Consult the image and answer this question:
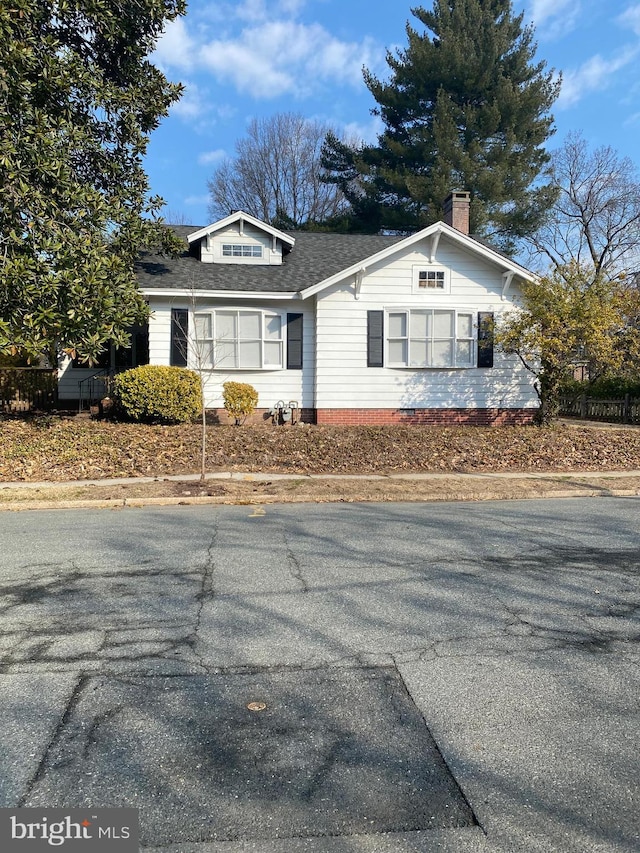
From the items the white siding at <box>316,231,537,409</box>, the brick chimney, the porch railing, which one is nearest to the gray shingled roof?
the white siding at <box>316,231,537,409</box>

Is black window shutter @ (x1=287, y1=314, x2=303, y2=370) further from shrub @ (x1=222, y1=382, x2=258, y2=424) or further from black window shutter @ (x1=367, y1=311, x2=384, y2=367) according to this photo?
black window shutter @ (x1=367, y1=311, x2=384, y2=367)

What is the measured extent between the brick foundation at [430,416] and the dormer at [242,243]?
5583mm

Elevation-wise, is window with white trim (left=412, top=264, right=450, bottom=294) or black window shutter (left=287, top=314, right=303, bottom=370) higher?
window with white trim (left=412, top=264, right=450, bottom=294)

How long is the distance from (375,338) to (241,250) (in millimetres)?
5434

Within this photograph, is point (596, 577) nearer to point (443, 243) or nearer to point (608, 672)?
point (608, 672)

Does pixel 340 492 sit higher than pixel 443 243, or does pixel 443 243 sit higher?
pixel 443 243

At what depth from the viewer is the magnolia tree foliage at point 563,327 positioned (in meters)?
15.2

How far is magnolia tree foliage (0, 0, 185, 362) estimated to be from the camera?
11.9 meters

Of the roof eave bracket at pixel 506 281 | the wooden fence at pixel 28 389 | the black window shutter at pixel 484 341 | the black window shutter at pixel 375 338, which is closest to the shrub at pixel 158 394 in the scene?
the wooden fence at pixel 28 389

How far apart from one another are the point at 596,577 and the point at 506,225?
31492mm

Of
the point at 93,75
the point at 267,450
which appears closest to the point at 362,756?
the point at 267,450

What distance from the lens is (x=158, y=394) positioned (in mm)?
15266

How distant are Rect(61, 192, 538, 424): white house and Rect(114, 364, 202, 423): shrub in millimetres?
1455

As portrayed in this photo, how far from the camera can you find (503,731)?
9.93ft
